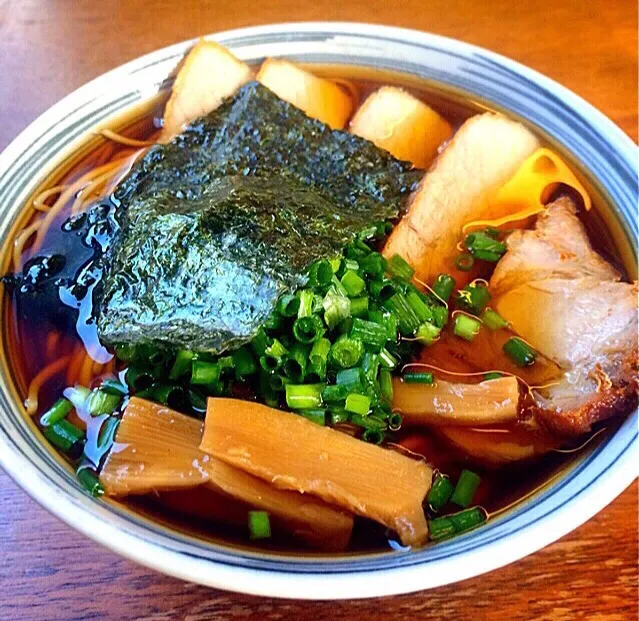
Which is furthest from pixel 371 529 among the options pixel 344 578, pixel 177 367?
pixel 177 367

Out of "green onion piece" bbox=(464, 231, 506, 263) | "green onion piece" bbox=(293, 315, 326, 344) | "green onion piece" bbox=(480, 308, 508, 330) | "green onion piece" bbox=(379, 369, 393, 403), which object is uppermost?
"green onion piece" bbox=(464, 231, 506, 263)

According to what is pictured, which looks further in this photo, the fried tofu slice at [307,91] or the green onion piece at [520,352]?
the fried tofu slice at [307,91]

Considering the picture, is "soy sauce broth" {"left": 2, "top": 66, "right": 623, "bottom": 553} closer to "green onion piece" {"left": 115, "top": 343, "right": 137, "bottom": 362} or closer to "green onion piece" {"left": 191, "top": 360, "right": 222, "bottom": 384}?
"green onion piece" {"left": 115, "top": 343, "right": 137, "bottom": 362}

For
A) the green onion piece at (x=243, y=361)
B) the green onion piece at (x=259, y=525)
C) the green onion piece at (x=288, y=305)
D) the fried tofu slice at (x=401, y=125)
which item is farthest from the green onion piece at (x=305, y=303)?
the fried tofu slice at (x=401, y=125)

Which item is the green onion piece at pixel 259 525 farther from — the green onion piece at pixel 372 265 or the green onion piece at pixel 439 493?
the green onion piece at pixel 372 265

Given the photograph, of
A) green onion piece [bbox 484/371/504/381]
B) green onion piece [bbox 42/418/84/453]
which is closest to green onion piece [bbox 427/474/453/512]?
green onion piece [bbox 484/371/504/381]

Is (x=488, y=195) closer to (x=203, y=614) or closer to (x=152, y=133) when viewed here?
(x=152, y=133)
